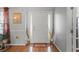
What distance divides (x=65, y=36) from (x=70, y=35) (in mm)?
81

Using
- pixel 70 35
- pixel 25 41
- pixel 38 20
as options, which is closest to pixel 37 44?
pixel 25 41

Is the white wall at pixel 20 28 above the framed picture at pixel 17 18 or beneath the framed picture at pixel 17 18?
beneath

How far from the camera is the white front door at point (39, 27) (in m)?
1.28

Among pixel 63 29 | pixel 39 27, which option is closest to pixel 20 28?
pixel 39 27

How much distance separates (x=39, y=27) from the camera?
4.26 feet

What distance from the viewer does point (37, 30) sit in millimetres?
1294

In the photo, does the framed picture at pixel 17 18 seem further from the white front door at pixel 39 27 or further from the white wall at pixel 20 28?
the white front door at pixel 39 27

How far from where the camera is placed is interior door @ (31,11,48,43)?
1277 millimetres

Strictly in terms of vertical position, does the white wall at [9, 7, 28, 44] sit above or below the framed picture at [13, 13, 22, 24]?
below

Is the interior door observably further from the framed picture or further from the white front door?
the framed picture

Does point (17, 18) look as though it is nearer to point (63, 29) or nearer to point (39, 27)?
point (39, 27)

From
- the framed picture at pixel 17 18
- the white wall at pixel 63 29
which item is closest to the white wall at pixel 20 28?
the framed picture at pixel 17 18

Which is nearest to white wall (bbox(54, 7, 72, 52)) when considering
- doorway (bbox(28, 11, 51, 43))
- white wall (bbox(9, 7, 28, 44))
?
doorway (bbox(28, 11, 51, 43))
